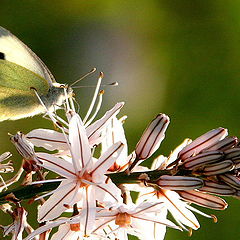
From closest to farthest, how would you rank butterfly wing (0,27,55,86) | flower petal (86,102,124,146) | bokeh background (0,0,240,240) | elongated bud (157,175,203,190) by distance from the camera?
elongated bud (157,175,203,190) < flower petal (86,102,124,146) < butterfly wing (0,27,55,86) < bokeh background (0,0,240,240)

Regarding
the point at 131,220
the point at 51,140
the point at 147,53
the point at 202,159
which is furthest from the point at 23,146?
the point at 147,53

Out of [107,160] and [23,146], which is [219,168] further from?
[23,146]

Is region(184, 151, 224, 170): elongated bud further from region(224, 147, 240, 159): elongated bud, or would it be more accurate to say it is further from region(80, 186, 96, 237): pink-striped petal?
region(80, 186, 96, 237): pink-striped petal

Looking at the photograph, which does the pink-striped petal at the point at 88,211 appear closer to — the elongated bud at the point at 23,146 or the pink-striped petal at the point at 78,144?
the pink-striped petal at the point at 78,144

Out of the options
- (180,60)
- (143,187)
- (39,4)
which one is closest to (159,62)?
(180,60)

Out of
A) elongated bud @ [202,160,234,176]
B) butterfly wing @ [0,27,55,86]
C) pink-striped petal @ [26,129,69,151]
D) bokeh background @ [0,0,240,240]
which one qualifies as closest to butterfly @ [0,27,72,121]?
butterfly wing @ [0,27,55,86]

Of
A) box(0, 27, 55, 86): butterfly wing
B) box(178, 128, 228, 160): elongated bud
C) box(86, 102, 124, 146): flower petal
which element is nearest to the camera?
box(178, 128, 228, 160): elongated bud
